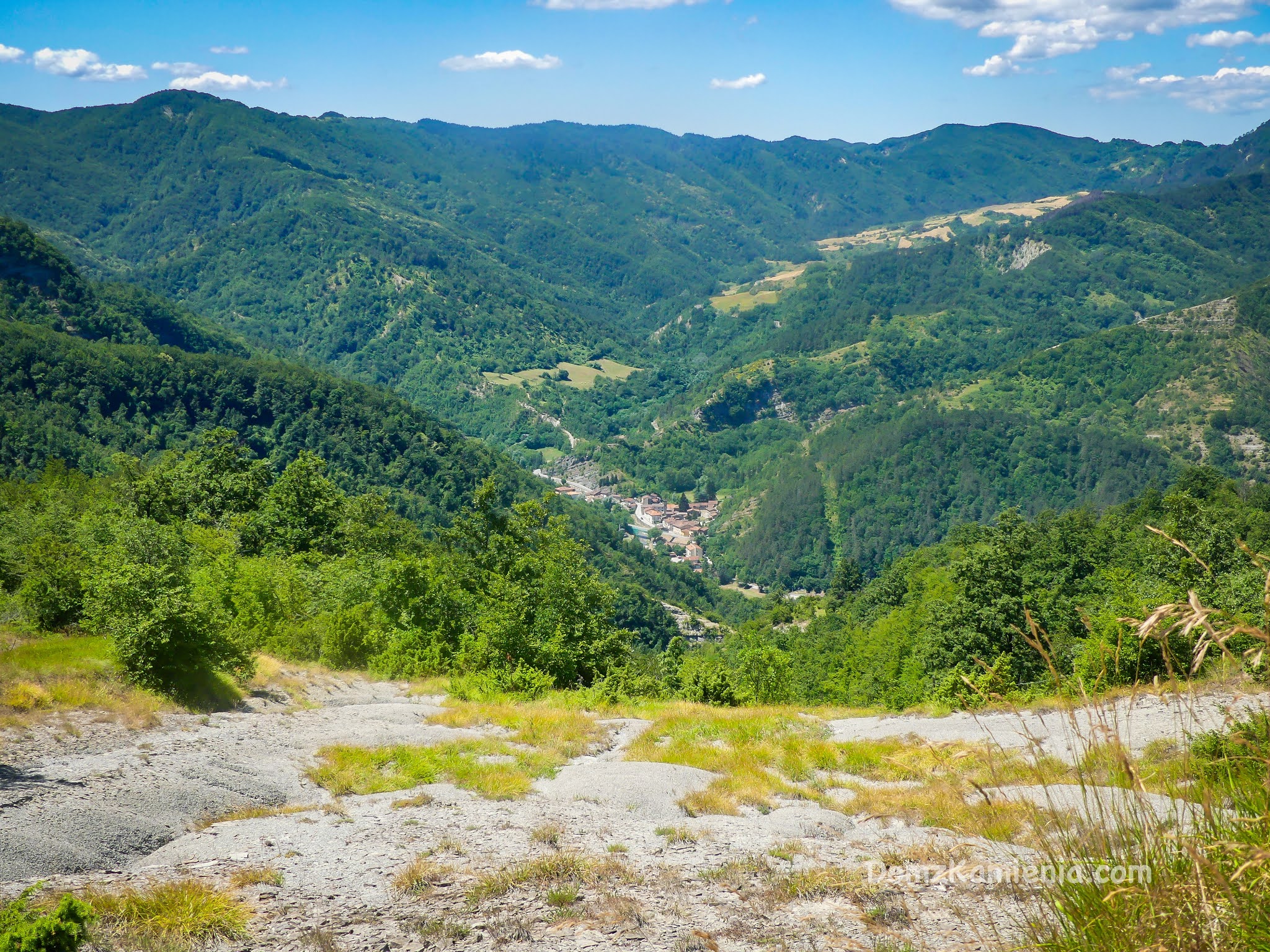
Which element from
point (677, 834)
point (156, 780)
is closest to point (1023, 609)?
point (677, 834)

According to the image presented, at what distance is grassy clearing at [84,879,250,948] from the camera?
893cm

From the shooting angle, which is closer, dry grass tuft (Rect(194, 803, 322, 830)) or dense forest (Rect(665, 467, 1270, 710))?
dry grass tuft (Rect(194, 803, 322, 830))

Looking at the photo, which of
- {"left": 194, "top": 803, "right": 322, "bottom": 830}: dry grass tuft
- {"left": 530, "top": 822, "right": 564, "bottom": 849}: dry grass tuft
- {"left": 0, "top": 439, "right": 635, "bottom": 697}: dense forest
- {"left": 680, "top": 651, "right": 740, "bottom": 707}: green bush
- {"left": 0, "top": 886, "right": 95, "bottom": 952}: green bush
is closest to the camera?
{"left": 0, "top": 886, "right": 95, "bottom": 952}: green bush

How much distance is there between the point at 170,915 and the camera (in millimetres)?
9352

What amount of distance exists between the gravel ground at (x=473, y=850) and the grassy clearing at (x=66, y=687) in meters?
1.01

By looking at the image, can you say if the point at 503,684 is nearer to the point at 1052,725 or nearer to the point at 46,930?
the point at 1052,725

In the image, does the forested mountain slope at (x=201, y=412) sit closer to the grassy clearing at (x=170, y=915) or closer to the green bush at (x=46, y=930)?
the grassy clearing at (x=170, y=915)

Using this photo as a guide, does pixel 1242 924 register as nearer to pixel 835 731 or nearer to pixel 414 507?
pixel 835 731

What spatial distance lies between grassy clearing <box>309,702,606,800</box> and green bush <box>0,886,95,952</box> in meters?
8.59

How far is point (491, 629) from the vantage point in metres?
28.3

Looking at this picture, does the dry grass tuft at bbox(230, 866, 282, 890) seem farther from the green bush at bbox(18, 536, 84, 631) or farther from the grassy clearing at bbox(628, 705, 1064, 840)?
the green bush at bbox(18, 536, 84, 631)

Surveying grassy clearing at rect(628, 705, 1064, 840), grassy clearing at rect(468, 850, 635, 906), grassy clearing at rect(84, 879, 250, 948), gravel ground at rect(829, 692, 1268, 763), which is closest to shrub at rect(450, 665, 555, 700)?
grassy clearing at rect(628, 705, 1064, 840)

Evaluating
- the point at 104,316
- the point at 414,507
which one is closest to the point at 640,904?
the point at 414,507

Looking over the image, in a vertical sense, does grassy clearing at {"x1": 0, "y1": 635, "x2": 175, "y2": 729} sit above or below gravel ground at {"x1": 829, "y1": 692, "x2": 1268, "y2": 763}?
above
